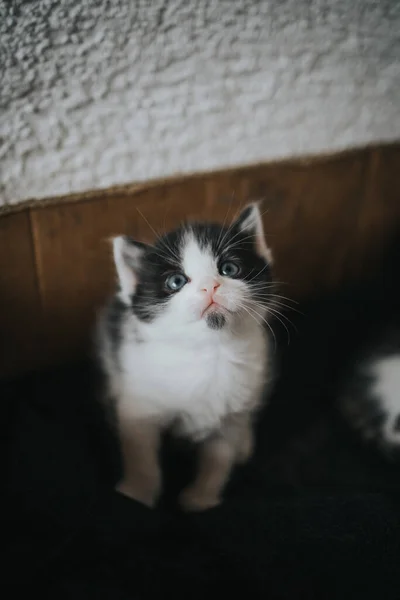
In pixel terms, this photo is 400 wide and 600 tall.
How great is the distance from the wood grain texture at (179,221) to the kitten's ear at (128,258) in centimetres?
8

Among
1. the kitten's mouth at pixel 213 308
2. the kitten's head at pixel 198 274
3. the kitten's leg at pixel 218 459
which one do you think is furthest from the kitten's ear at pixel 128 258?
the kitten's leg at pixel 218 459

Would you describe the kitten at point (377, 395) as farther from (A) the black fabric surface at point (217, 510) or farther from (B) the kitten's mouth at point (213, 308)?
(B) the kitten's mouth at point (213, 308)

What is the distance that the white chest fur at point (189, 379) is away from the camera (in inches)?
25.0

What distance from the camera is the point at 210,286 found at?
1.84 feet

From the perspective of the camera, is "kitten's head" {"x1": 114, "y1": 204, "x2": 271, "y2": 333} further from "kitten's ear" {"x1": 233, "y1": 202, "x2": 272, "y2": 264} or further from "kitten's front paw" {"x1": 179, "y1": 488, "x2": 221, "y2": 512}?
"kitten's front paw" {"x1": 179, "y1": 488, "x2": 221, "y2": 512}

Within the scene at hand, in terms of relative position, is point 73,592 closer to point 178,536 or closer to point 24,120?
point 178,536

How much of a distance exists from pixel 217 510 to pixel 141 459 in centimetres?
12

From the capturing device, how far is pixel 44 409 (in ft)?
2.33

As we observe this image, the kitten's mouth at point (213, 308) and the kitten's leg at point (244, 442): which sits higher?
the kitten's mouth at point (213, 308)

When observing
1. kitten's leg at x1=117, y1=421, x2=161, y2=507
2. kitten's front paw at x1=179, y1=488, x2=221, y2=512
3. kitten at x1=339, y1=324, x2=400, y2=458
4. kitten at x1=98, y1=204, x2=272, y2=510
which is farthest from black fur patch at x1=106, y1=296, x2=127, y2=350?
kitten at x1=339, y1=324, x2=400, y2=458

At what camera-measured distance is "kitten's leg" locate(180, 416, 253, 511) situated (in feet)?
2.21

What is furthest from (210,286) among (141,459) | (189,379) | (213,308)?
(141,459)

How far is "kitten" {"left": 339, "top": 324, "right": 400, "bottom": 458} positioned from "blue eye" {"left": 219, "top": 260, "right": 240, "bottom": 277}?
0.28 metres

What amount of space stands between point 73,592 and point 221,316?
1.09 feet
